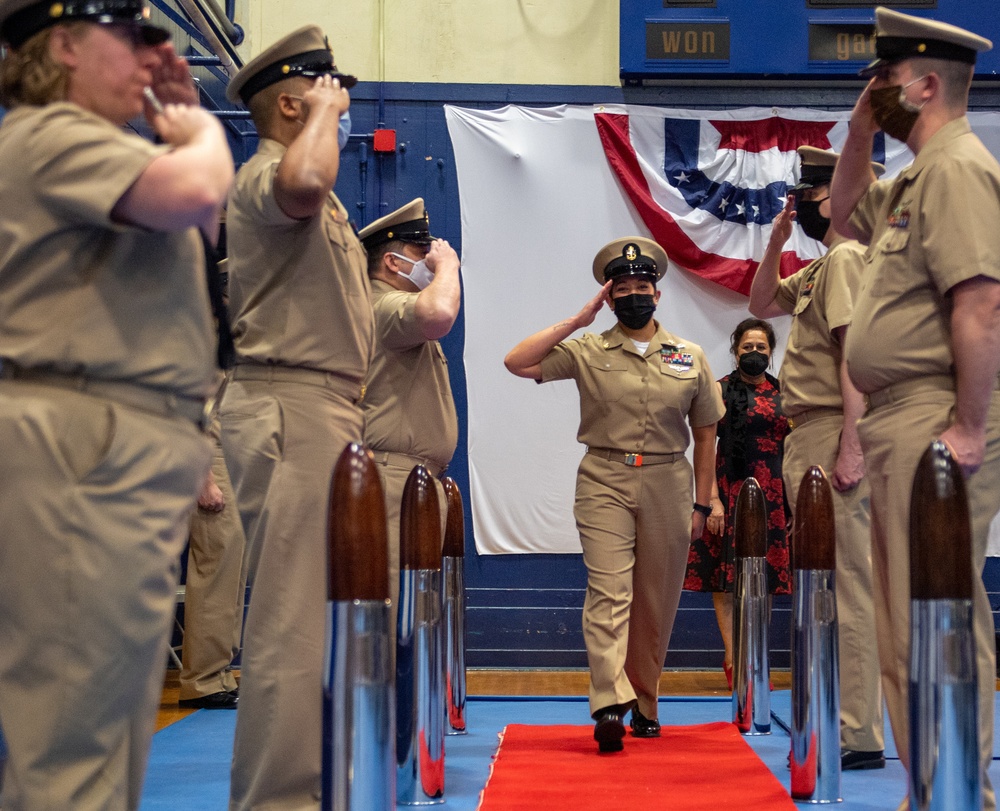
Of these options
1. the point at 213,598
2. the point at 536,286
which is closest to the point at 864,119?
the point at 213,598

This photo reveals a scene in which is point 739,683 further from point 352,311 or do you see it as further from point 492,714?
point 352,311

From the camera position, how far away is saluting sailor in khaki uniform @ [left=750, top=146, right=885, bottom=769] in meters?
4.21

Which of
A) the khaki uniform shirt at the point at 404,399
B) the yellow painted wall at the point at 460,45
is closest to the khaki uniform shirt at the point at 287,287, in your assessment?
the khaki uniform shirt at the point at 404,399

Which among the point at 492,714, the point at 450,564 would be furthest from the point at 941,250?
the point at 492,714

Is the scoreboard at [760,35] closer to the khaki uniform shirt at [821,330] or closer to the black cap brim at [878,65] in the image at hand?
the khaki uniform shirt at [821,330]

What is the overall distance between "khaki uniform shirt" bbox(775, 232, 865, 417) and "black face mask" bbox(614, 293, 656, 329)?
704mm

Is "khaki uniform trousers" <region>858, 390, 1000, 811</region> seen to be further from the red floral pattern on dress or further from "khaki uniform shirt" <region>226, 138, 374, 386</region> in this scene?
the red floral pattern on dress

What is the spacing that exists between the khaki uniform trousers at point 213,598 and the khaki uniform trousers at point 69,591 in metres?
4.30

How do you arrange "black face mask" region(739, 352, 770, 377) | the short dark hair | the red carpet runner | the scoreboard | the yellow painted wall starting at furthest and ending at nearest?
the yellow painted wall < the scoreboard < the short dark hair < "black face mask" region(739, 352, 770, 377) < the red carpet runner

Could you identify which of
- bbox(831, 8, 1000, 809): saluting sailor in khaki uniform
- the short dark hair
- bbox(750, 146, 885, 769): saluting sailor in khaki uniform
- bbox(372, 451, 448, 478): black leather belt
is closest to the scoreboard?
the short dark hair

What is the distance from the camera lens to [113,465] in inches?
67.2

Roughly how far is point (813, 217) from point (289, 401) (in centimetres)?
288

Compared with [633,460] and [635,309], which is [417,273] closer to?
[635,309]

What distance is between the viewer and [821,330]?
452 cm
